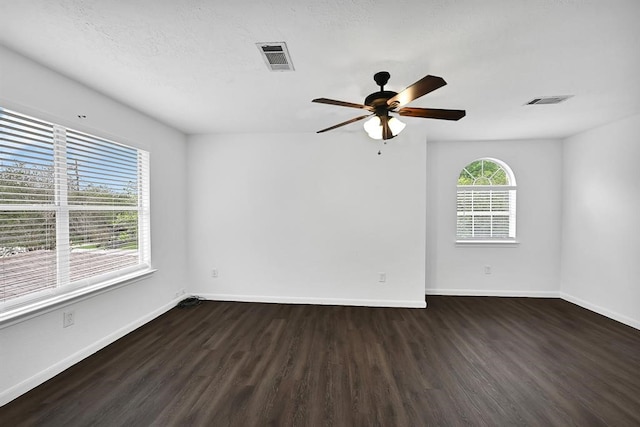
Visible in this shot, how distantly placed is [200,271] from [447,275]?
398 centimetres

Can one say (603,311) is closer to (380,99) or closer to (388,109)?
(388,109)

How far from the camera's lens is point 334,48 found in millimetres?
1796

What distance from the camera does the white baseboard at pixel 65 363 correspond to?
1845mm

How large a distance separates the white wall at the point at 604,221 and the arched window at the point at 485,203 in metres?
0.78

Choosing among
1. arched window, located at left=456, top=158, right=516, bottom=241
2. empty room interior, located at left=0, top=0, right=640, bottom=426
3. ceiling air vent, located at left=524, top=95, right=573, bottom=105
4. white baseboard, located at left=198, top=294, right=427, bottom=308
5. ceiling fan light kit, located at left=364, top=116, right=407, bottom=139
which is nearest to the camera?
empty room interior, located at left=0, top=0, right=640, bottom=426

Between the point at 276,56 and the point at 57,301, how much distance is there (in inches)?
103

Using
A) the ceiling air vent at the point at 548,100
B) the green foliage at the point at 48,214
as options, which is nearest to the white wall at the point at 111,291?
the green foliage at the point at 48,214

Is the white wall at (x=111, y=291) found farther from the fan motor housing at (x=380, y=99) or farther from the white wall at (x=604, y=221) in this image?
the white wall at (x=604, y=221)

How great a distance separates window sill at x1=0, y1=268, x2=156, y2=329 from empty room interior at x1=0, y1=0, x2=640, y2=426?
0.02 meters

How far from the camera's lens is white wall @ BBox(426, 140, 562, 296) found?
4098 millimetres

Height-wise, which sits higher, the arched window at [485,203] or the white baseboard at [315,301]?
the arched window at [485,203]

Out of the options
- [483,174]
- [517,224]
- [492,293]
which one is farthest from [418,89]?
[492,293]

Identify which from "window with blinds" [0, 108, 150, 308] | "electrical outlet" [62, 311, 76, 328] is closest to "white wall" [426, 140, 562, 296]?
"window with blinds" [0, 108, 150, 308]

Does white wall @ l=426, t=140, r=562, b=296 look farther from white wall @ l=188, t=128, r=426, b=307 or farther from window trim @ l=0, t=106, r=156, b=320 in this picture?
window trim @ l=0, t=106, r=156, b=320
